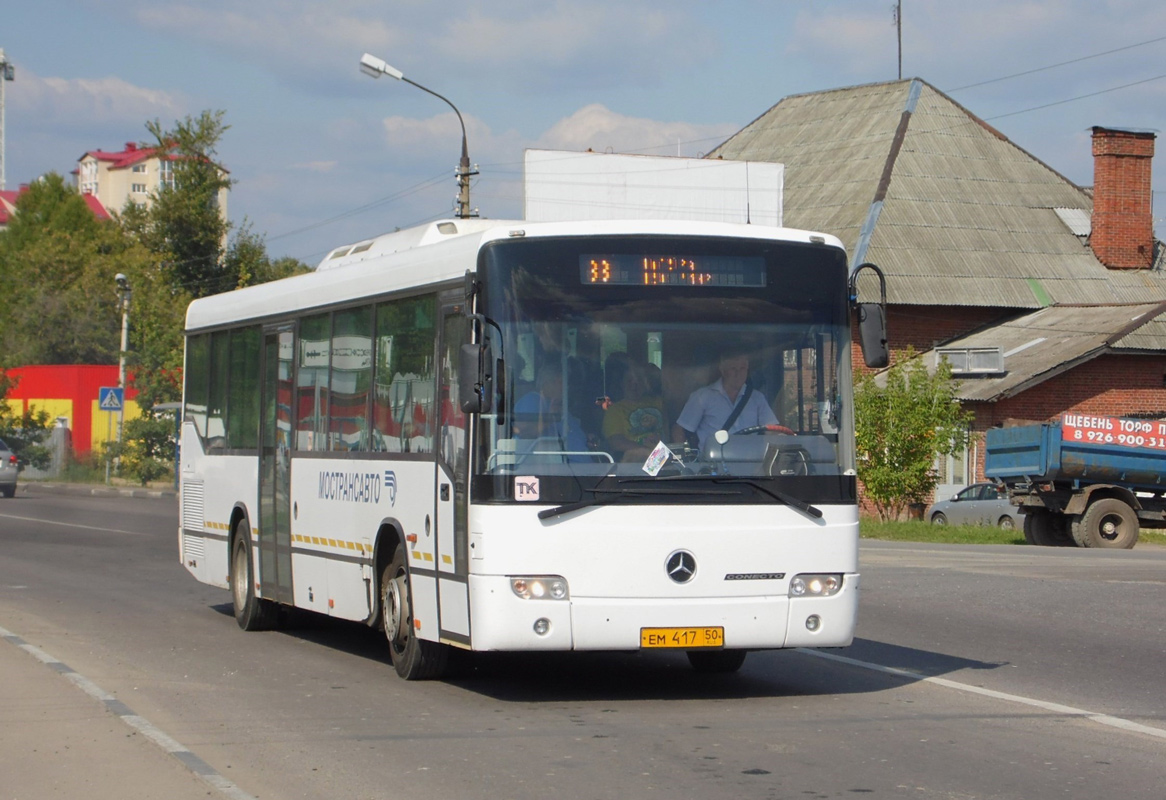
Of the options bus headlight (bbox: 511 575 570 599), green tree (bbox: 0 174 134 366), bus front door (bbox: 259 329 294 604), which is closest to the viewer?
bus headlight (bbox: 511 575 570 599)

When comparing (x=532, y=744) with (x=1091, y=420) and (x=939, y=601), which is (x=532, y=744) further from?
(x=1091, y=420)

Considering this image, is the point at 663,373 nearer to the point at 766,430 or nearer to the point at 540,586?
the point at 766,430

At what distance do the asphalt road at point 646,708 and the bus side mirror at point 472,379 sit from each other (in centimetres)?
176

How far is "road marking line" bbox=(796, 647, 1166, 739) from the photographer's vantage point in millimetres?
8977

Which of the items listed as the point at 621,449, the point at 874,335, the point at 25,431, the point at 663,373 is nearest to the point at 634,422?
the point at 621,449

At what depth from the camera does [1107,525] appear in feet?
95.9

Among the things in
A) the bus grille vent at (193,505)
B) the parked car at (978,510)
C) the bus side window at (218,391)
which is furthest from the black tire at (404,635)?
the parked car at (978,510)

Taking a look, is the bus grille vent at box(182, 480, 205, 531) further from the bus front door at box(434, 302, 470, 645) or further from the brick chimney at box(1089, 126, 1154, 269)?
the brick chimney at box(1089, 126, 1154, 269)

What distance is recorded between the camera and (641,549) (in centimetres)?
945

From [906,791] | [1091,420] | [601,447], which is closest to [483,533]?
[601,447]

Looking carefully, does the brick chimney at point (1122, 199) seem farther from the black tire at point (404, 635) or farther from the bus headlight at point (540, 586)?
the bus headlight at point (540, 586)

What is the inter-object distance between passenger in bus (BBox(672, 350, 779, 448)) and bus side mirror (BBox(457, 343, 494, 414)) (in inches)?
45.3

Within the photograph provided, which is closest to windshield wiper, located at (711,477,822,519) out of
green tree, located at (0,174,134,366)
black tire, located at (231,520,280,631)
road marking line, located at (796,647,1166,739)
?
road marking line, located at (796,647,1166,739)

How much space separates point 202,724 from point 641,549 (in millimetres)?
2635
